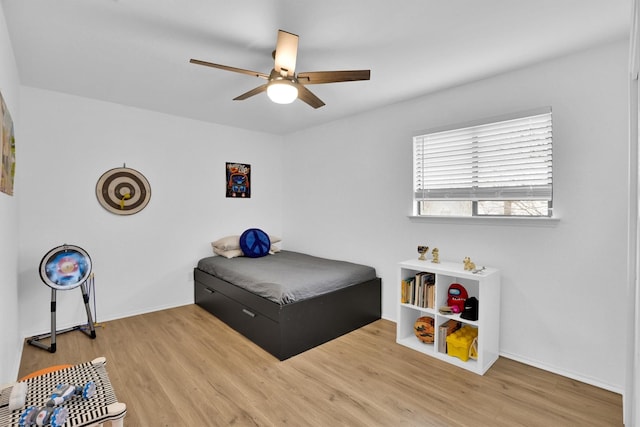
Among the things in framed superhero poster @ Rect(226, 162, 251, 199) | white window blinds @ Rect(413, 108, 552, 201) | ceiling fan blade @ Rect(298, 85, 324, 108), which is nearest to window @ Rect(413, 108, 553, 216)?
white window blinds @ Rect(413, 108, 552, 201)

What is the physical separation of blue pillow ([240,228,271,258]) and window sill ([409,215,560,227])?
2.07 metres

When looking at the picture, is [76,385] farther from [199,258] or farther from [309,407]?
[199,258]

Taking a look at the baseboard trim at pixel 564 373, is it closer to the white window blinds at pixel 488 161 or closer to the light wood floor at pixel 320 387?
the light wood floor at pixel 320 387

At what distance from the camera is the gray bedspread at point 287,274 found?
112 inches

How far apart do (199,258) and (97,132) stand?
1922mm

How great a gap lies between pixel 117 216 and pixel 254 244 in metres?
1.65

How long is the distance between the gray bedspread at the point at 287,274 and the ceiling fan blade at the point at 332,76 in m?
1.73

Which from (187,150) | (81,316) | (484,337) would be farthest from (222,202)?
(484,337)

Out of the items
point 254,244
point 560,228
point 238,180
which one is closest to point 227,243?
point 254,244

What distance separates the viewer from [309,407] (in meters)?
2.06

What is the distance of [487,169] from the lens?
282 centimetres

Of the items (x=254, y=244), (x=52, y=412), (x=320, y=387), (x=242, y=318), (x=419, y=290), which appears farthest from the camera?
(x=254, y=244)

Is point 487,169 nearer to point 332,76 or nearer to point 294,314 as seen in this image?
point 332,76

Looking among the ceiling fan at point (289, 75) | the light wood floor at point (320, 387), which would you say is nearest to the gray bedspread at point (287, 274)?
the light wood floor at point (320, 387)
